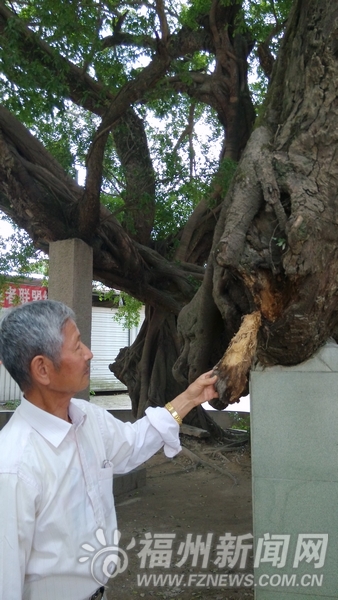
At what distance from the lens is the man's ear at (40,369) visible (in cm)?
144

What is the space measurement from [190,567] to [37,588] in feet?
9.04

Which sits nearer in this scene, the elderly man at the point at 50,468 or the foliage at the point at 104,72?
the elderly man at the point at 50,468

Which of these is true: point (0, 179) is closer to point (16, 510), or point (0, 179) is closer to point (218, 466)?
point (218, 466)

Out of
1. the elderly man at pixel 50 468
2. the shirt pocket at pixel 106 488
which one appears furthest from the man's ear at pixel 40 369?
the shirt pocket at pixel 106 488

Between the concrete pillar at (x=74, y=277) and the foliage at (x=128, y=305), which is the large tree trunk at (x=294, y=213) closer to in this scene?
the concrete pillar at (x=74, y=277)

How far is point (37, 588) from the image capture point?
4.35 feet

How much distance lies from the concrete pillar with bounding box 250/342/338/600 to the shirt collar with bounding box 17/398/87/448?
55.3 inches

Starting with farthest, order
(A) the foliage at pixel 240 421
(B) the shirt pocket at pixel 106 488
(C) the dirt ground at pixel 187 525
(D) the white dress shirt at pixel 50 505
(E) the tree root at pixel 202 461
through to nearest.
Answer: (A) the foliage at pixel 240 421 < (E) the tree root at pixel 202 461 < (C) the dirt ground at pixel 187 525 < (B) the shirt pocket at pixel 106 488 < (D) the white dress shirt at pixel 50 505

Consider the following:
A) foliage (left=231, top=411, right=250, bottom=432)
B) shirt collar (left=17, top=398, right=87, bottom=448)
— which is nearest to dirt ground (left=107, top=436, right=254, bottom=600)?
foliage (left=231, top=411, right=250, bottom=432)

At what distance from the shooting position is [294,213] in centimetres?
238

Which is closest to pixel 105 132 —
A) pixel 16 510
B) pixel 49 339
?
pixel 49 339

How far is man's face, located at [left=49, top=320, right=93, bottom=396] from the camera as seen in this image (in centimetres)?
147

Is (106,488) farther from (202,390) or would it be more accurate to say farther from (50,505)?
(202,390)

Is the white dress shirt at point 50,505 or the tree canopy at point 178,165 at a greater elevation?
the tree canopy at point 178,165
